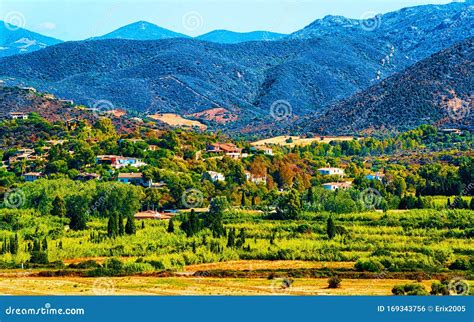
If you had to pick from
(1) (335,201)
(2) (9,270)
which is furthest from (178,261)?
(1) (335,201)

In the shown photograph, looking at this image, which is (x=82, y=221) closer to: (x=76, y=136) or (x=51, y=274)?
(x=51, y=274)

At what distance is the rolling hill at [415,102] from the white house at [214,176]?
52.1 meters

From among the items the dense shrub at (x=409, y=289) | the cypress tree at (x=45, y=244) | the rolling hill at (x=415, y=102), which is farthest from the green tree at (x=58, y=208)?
the rolling hill at (x=415, y=102)

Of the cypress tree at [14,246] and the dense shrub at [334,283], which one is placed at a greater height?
the cypress tree at [14,246]

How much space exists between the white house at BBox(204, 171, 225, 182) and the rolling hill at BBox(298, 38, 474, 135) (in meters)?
52.1

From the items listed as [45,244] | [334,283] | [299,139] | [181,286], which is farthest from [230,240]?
[299,139]

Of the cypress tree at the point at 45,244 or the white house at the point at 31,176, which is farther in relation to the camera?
the white house at the point at 31,176

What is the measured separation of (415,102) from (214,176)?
64.3 metres

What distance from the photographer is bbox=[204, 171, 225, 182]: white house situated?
71.1 m

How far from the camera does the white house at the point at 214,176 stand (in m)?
71.1

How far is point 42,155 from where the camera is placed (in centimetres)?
7731

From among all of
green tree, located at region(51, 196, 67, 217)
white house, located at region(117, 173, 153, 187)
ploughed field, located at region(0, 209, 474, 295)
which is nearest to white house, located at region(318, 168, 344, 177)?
white house, located at region(117, 173, 153, 187)

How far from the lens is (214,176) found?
71.8 meters

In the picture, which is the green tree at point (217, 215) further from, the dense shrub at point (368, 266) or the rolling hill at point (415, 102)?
the rolling hill at point (415, 102)
